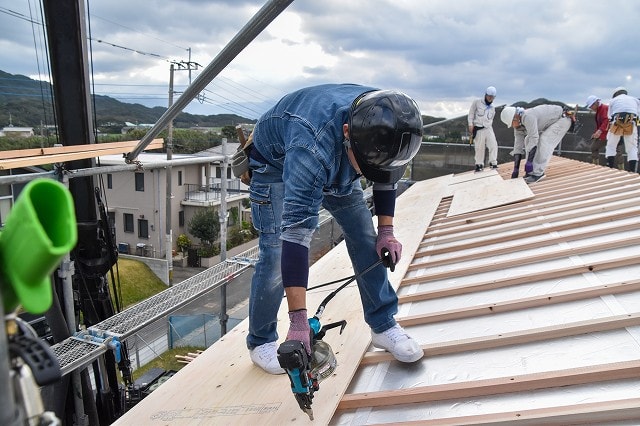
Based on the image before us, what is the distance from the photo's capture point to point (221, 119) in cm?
2823

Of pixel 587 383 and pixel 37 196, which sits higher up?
pixel 37 196

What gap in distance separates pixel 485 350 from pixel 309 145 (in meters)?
1.24

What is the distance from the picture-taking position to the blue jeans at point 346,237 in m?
2.29

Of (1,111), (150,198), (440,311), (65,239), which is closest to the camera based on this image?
(65,239)

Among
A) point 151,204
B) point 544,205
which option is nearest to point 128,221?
point 151,204

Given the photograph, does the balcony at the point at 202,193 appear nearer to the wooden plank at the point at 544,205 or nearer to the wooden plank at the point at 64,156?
the wooden plank at the point at 544,205

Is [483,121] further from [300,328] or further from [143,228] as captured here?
[143,228]

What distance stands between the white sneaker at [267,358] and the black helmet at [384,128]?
112 cm

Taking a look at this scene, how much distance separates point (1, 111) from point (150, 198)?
8.04 meters

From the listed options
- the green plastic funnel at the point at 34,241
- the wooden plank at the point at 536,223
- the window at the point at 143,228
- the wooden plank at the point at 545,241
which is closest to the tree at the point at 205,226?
the window at the point at 143,228

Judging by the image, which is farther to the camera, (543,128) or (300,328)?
(543,128)

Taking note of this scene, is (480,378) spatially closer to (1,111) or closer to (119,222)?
(1,111)

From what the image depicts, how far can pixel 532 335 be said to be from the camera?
214 centimetres

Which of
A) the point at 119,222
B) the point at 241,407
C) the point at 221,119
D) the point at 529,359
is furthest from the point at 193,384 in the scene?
the point at 221,119
